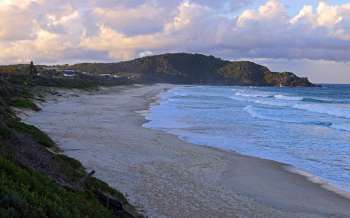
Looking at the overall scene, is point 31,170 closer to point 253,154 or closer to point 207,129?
point 253,154

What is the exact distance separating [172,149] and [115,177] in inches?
248

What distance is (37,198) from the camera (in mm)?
7074

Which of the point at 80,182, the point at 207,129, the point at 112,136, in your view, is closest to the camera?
the point at 80,182

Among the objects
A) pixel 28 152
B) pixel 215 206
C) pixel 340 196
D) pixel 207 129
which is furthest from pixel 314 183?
pixel 207 129

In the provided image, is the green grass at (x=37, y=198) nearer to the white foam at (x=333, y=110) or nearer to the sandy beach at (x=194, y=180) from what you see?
the sandy beach at (x=194, y=180)

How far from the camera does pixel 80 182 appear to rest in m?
9.73

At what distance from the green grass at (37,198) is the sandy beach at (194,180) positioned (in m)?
2.13

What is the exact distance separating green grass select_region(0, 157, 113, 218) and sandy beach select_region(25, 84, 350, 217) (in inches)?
83.9

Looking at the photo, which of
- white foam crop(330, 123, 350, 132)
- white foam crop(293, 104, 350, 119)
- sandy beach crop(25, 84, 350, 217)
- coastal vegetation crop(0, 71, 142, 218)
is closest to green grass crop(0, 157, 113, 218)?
coastal vegetation crop(0, 71, 142, 218)

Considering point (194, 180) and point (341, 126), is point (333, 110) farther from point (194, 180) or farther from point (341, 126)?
point (194, 180)

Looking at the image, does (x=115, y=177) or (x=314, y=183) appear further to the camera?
(x=314, y=183)

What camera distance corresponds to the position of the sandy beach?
11047mm

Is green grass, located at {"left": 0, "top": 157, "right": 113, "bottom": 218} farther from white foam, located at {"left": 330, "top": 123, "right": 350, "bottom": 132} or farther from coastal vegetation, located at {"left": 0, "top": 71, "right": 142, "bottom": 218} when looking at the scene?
white foam, located at {"left": 330, "top": 123, "right": 350, "bottom": 132}

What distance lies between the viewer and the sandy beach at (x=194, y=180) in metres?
11.0
